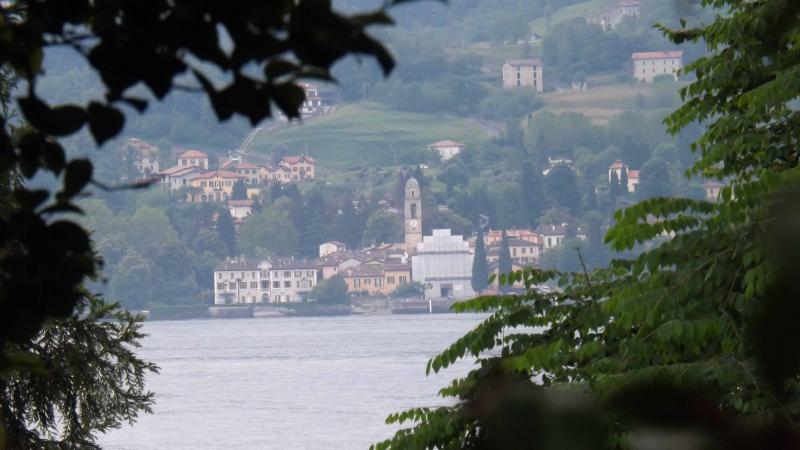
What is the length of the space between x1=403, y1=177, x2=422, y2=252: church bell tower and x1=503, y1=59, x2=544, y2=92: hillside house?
1121 inches

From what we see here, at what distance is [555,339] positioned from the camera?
16.4 feet

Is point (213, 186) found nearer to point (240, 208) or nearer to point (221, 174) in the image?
point (221, 174)

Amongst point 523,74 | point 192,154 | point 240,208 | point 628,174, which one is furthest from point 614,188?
point 523,74

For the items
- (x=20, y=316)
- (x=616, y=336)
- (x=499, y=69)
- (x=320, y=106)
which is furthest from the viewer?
(x=499, y=69)

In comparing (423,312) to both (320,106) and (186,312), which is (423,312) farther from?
(320,106)

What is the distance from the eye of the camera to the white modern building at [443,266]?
260 ft

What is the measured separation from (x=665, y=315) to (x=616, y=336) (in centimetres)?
61

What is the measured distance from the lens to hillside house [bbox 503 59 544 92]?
112m

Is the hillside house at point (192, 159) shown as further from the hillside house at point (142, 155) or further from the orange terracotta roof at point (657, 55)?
the orange terracotta roof at point (657, 55)

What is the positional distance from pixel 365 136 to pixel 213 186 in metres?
12.0

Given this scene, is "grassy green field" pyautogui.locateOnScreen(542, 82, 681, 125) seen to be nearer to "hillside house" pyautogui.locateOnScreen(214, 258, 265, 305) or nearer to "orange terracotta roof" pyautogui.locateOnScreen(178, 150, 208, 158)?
"orange terracotta roof" pyautogui.locateOnScreen(178, 150, 208, 158)

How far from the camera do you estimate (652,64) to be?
106 m

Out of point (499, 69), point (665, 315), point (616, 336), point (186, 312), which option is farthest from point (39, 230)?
point (499, 69)

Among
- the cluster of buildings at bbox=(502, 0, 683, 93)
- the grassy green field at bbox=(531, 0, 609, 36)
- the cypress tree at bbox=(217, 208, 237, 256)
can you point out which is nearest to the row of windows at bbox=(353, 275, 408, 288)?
the cypress tree at bbox=(217, 208, 237, 256)
